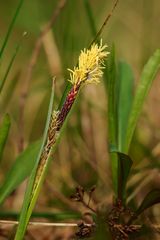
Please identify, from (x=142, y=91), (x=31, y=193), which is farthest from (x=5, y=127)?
(x=142, y=91)

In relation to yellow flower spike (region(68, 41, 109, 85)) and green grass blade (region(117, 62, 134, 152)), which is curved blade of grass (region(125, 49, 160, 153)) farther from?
yellow flower spike (region(68, 41, 109, 85))

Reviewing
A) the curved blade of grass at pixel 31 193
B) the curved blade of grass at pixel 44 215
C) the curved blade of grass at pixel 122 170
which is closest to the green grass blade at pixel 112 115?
the curved blade of grass at pixel 122 170

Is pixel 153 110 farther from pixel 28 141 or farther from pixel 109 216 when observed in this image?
pixel 109 216

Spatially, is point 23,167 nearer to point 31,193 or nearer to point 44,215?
point 44,215

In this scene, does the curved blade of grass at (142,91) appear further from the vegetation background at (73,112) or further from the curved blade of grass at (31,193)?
the curved blade of grass at (31,193)

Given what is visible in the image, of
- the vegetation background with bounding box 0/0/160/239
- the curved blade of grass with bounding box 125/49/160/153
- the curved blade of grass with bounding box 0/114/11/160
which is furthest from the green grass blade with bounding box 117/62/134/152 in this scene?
the curved blade of grass with bounding box 0/114/11/160
